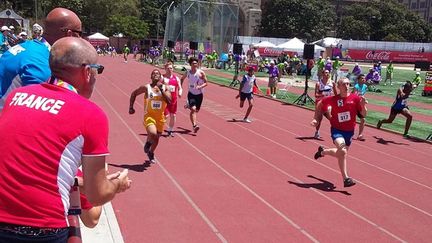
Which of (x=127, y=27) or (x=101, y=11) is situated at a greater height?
(x=101, y=11)

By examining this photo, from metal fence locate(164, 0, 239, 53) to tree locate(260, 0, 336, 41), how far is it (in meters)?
44.5

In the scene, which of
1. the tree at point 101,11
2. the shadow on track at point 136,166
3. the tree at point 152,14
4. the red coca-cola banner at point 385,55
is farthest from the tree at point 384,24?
the shadow on track at point 136,166

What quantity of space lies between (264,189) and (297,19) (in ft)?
274

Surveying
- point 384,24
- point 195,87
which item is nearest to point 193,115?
point 195,87

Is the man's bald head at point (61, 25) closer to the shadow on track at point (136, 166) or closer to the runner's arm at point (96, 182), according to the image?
the runner's arm at point (96, 182)

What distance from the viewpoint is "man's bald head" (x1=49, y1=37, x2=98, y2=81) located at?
88.7 inches

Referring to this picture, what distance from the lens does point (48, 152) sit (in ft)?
6.88

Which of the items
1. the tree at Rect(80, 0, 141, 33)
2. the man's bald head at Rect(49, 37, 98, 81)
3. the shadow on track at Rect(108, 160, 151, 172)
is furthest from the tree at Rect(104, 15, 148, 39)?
the man's bald head at Rect(49, 37, 98, 81)

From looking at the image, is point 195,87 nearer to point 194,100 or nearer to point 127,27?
point 194,100

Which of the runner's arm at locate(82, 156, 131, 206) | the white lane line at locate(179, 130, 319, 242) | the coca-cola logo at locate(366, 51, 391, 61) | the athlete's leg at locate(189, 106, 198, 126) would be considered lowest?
the white lane line at locate(179, 130, 319, 242)

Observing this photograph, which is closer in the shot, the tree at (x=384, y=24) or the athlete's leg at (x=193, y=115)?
the athlete's leg at (x=193, y=115)

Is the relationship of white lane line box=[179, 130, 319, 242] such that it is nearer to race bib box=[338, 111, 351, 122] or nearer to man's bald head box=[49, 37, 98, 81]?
race bib box=[338, 111, 351, 122]

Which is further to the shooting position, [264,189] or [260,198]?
[264,189]

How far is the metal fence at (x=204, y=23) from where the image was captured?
42.7 metres
